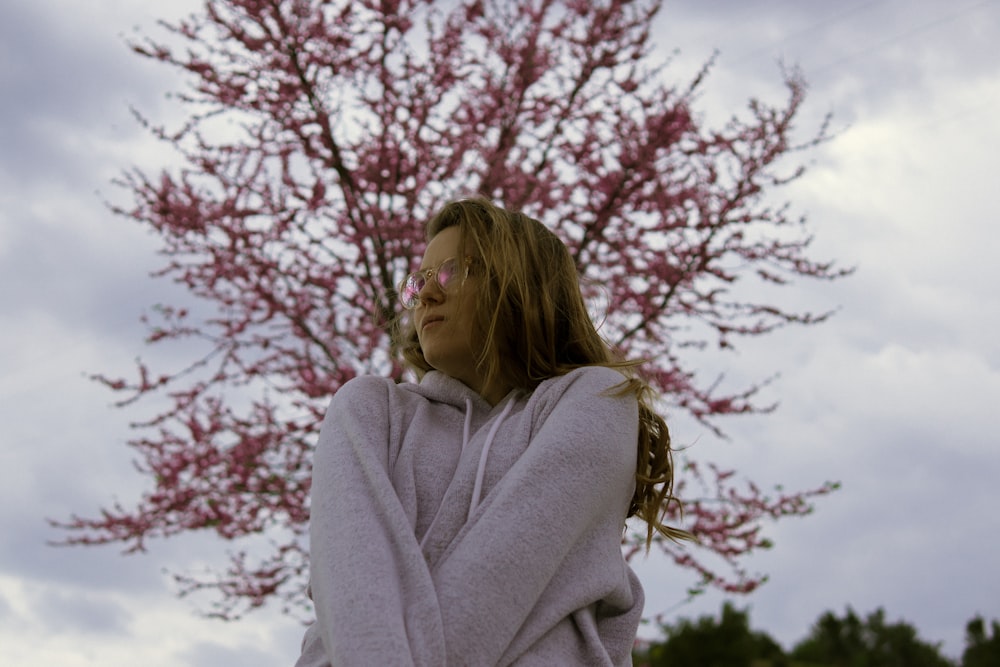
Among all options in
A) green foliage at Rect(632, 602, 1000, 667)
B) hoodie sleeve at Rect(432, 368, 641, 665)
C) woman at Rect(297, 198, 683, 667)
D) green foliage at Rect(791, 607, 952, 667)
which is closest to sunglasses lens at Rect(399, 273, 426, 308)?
woman at Rect(297, 198, 683, 667)

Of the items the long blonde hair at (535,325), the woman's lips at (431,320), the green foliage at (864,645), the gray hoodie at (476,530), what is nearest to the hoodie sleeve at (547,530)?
the gray hoodie at (476,530)

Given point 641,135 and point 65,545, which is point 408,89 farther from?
point 65,545

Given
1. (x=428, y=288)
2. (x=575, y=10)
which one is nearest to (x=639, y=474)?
(x=428, y=288)

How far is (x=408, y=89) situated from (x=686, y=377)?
2140mm

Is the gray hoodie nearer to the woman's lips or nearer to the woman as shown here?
the woman

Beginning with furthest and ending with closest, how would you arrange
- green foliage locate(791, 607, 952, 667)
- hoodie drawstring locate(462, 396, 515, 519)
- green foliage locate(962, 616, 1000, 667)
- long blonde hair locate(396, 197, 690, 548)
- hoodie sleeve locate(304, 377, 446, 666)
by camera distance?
1. green foliage locate(962, 616, 1000, 667)
2. green foliage locate(791, 607, 952, 667)
3. long blonde hair locate(396, 197, 690, 548)
4. hoodie drawstring locate(462, 396, 515, 519)
5. hoodie sleeve locate(304, 377, 446, 666)

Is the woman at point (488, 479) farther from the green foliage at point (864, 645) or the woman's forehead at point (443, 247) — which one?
the green foliage at point (864, 645)

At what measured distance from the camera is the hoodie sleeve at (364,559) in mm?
1288

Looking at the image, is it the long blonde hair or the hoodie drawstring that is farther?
the long blonde hair

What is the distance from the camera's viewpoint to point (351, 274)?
513 centimetres

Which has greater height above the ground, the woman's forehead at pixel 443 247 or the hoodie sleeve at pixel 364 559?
the woman's forehead at pixel 443 247

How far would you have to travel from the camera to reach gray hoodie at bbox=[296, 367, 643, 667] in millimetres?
1326

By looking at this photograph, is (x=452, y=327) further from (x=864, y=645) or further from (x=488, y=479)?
(x=864, y=645)

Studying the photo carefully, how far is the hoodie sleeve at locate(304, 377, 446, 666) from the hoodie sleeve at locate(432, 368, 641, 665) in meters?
0.04
